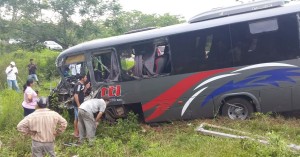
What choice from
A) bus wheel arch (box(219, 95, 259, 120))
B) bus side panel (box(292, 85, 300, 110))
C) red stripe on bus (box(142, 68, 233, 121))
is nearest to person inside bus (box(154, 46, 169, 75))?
red stripe on bus (box(142, 68, 233, 121))

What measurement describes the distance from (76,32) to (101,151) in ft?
47.5

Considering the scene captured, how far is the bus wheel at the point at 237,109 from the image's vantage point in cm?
889

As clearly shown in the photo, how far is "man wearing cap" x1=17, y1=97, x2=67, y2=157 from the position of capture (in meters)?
6.05

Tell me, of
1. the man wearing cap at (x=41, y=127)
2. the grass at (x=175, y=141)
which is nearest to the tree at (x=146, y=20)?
the grass at (x=175, y=141)

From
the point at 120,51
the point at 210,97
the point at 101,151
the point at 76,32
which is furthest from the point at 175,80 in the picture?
the point at 76,32

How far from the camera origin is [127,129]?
29.1 ft

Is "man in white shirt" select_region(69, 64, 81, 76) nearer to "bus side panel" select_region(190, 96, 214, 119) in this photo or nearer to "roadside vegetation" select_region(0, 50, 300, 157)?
"roadside vegetation" select_region(0, 50, 300, 157)

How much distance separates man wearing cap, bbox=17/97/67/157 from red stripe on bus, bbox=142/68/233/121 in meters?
3.38

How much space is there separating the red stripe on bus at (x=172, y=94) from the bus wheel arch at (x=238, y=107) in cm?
77

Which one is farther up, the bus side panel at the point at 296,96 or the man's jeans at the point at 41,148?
the bus side panel at the point at 296,96

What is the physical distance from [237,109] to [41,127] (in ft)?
16.1

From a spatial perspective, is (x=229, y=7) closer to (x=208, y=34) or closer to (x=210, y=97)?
(x=208, y=34)

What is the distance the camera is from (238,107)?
8992 millimetres

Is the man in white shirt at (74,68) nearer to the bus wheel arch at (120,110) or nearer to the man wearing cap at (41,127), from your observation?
the bus wheel arch at (120,110)
